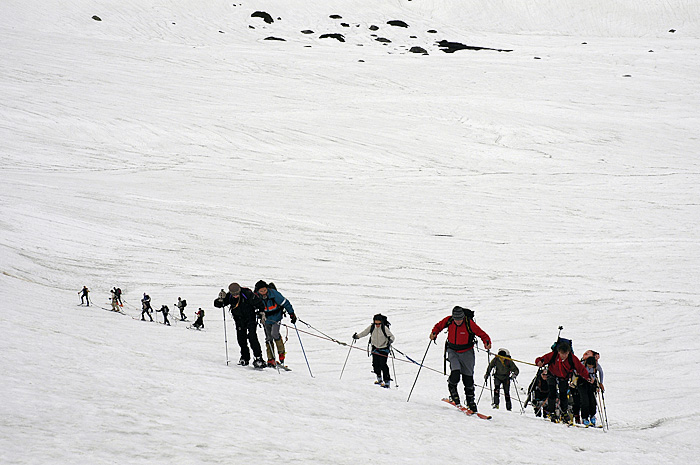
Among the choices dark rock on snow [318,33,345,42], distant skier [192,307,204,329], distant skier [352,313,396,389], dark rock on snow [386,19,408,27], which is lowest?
distant skier [352,313,396,389]

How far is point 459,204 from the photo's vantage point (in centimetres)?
→ 2612

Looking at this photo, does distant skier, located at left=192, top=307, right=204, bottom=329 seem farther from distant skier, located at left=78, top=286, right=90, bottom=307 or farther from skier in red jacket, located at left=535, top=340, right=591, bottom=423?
skier in red jacket, located at left=535, top=340, right=591, bottom=423

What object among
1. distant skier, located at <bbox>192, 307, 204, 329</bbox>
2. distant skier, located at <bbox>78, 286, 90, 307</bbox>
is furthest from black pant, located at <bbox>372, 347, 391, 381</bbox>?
distant skier, located at <bbox>78, 286, 90, 307</bbox>

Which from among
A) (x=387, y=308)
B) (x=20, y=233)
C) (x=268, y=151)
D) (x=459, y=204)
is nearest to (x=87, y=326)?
(x=387, y=308)

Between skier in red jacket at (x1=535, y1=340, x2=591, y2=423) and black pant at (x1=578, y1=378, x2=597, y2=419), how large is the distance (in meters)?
0.13

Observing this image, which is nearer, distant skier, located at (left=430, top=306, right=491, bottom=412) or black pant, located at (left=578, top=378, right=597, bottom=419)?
distant skier, located at (left=430, top=306, right=491, bottom=412)

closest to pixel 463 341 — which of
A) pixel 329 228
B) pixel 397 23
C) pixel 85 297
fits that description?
pixel 85 297

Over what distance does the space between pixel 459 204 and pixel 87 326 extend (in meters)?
18.7

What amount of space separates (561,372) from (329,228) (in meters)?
15.4

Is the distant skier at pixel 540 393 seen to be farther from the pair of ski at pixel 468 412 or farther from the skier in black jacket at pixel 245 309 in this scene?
the skier in black jacket at pixel 245 309

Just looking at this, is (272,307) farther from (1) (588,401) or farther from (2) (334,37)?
(2) (334,37)

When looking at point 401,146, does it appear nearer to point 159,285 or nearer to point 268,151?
point 268,151

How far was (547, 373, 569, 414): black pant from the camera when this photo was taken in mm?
7887

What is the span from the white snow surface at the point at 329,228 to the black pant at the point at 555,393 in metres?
0.48
